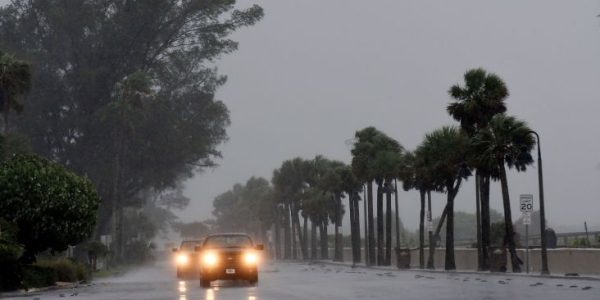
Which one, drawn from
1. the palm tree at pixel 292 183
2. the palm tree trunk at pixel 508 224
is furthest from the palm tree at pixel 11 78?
the palm tree at pixel 292 183

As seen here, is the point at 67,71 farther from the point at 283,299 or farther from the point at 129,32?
the point at 283,299

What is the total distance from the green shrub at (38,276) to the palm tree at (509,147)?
69.3 ft

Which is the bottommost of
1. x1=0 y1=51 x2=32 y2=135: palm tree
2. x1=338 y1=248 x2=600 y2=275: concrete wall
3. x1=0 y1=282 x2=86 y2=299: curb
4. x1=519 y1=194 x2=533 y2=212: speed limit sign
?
x1=0 y1=282 x2=86 y2=299: curb

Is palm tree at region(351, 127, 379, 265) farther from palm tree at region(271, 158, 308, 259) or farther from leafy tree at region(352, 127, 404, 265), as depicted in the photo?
palm tree at region(271, 158, 308, 259)

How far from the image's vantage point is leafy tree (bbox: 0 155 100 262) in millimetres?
37531

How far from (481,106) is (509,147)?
3111 millimetres

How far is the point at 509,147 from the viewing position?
4878 centimetres

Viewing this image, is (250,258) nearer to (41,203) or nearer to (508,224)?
(41,203)

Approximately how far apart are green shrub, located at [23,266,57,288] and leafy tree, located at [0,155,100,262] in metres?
1.05

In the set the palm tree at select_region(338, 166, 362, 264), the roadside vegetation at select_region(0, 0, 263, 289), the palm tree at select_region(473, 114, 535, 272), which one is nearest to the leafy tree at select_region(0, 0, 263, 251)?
the roadside vegetation at select_region(0, 0, 263, 289)

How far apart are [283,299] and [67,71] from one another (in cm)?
6663

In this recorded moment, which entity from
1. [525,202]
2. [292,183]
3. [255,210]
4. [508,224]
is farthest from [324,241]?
[525,202]

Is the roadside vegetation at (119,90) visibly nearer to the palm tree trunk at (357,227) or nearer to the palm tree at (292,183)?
the palm tree trunk at (357,227)

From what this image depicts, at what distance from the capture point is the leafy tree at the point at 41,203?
37531mm
